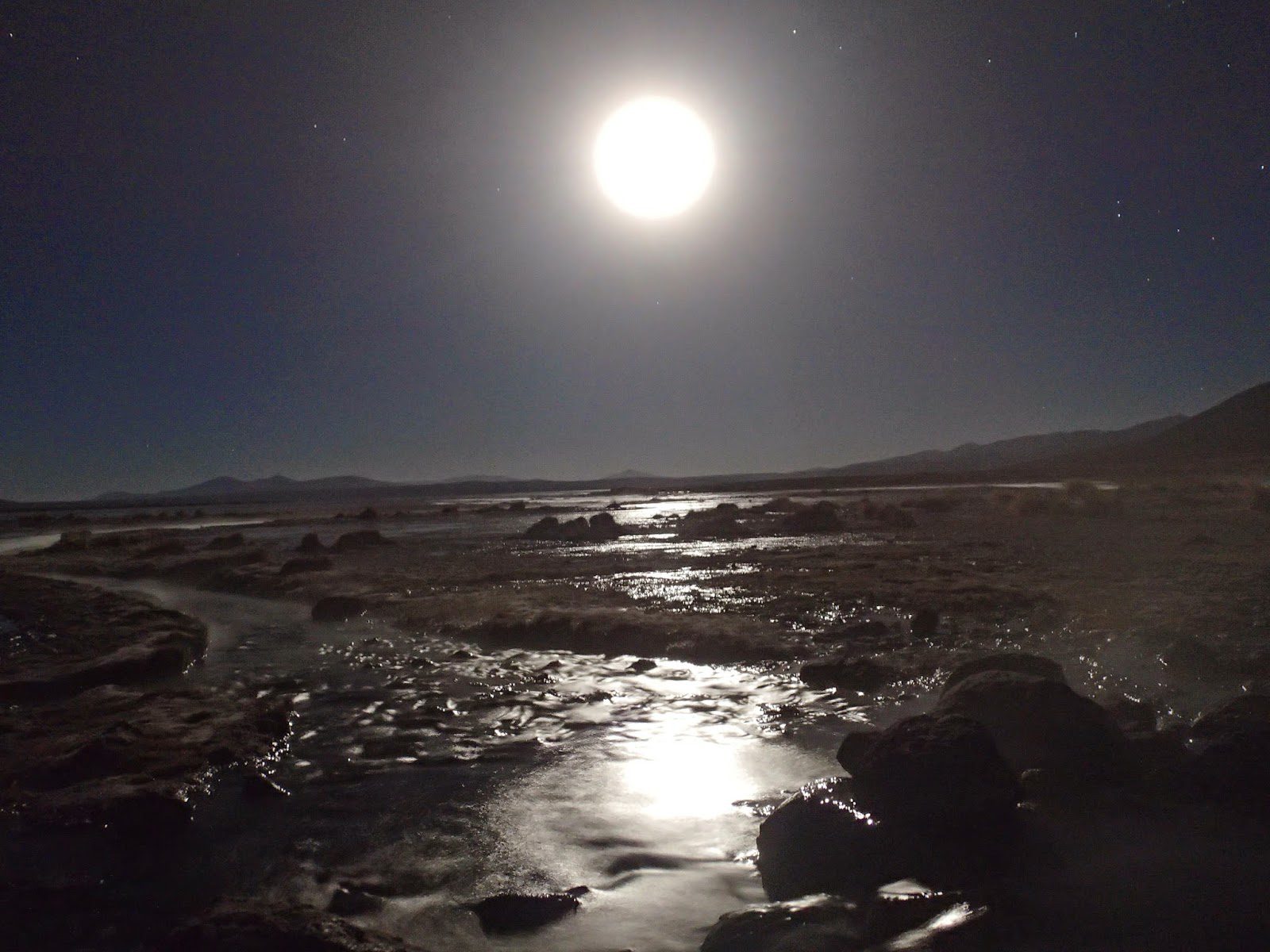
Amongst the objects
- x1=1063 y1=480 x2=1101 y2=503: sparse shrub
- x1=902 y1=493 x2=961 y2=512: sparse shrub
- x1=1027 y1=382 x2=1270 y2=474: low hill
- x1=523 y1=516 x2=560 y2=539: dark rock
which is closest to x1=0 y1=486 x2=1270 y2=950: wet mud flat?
x1=523 y1=516 x2=560 y2=539: dark rock

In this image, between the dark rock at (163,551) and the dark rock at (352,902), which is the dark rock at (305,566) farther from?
the dark rock at (352,902)

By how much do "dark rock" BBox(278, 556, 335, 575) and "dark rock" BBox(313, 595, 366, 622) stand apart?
684 centimetres

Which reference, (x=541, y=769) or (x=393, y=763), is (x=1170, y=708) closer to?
(x=541, y=769)

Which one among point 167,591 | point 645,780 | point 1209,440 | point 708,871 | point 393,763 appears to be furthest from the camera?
point 1209,440

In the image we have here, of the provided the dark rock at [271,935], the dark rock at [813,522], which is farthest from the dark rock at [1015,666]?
the dark rock at [813,522]

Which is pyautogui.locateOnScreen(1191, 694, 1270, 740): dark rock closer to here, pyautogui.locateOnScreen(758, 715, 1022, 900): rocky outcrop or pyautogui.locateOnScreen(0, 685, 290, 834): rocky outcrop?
pyautogui.locateOnScreen(758, 715, 1022, 900): rocky outcrop

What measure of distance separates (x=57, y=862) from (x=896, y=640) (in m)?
10.2

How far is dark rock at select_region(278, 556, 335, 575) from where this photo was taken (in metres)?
23.5

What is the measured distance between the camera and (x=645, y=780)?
7.16m

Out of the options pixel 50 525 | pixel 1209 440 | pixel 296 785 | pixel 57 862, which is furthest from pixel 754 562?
pixel 1209 440

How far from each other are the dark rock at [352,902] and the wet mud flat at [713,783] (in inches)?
0.6

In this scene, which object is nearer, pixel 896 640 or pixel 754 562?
pixel 896 640

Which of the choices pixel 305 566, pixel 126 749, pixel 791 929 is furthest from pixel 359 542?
pixel 791 929

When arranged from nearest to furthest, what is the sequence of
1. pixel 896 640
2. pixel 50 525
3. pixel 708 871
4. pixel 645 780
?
pixel 708 871
pixel 645 780
pixel 896 640
pixel 50 525
